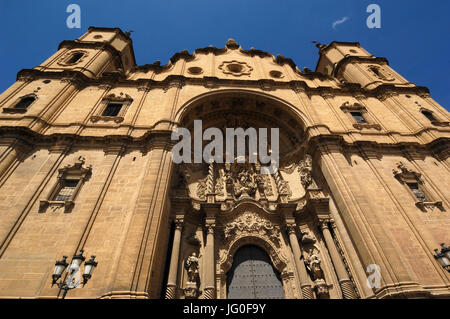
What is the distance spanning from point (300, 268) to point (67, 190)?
11507 millimetres

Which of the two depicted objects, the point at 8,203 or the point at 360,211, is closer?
the point at 8,203

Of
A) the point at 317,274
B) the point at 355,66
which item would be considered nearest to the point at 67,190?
the point at 317,274

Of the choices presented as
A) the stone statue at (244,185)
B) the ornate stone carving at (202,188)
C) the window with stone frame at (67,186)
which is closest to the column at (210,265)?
the ornate stone carving at (202,188)

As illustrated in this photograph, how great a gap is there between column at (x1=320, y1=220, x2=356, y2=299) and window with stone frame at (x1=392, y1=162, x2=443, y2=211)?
4588 mm

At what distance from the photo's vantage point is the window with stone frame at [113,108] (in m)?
14.3

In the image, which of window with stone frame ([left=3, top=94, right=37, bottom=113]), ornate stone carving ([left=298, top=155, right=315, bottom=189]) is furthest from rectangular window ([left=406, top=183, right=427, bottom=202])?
window with stone frame ([left=3, top=94, right=37, bottom=113])

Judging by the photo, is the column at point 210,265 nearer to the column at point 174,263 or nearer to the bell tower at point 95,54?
the column at point 174,263

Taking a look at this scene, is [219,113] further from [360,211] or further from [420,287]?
[420,287]

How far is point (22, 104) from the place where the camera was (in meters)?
14.0

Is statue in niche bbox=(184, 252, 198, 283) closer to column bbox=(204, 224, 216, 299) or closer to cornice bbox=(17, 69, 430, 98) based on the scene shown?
column bbox=(204, 224, 216, 299)

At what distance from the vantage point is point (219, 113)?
18.6m

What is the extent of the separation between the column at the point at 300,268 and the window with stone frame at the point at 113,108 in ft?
39.9
